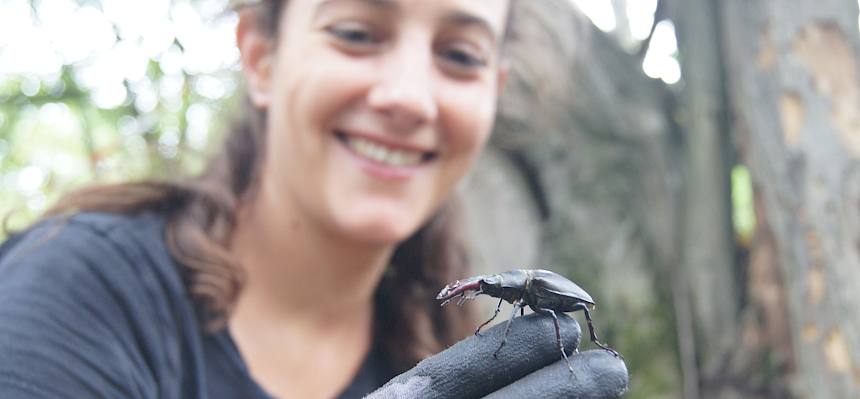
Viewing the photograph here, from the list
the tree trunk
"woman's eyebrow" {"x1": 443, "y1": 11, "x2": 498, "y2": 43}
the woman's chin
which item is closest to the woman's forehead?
"woman's eyebrow" {"x1": 443, "y1": 11, "x2": 498, "y2": 43}

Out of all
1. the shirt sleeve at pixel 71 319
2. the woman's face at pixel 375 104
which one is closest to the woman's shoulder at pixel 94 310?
the shirt sleeve at pixel 71 319

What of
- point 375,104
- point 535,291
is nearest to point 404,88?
point 375,104

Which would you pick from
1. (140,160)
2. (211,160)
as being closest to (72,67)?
(140,160)

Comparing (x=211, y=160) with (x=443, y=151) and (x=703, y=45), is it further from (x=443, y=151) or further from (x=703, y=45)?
(x=703, y=45)

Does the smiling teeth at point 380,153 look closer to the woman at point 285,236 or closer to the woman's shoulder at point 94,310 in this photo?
the woman at point 285,236

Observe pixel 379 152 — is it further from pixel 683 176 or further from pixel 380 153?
pixel 683 176

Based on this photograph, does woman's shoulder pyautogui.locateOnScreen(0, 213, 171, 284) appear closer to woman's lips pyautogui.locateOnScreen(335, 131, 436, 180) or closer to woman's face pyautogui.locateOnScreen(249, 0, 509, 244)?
woman's face pyautogui.locateOnScreen(249, 0, 509, 244)

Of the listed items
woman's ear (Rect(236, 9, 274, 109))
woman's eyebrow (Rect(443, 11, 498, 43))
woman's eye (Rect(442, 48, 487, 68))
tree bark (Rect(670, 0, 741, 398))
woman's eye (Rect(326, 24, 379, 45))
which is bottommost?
tree bark (Rect(670, 0, 741, 398))
